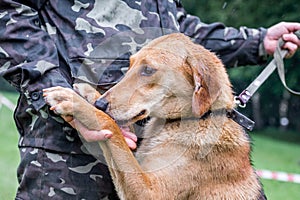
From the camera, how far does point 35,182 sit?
4070 mm

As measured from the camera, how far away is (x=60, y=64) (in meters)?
4.07

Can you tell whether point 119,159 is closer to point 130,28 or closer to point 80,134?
point 80,134

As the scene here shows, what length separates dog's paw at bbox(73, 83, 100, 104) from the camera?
392cm

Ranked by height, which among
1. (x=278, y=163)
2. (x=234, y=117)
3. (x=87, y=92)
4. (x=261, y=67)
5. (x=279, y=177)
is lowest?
(x=261, y=67)

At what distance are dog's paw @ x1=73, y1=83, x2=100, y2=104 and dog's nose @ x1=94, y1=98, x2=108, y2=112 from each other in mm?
58

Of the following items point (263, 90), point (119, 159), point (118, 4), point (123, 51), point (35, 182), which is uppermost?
point (118, 4)

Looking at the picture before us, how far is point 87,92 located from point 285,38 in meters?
1.76

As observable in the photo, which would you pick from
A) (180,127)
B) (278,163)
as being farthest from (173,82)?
(278,163)

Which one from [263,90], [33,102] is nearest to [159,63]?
[33,102]

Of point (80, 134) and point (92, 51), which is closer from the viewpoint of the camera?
point (80, 134)

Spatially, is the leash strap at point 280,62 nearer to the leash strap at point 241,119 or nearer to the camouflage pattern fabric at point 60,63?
the leash strap at point 241,119

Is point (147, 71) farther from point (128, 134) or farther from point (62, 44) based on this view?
point (62, 44)

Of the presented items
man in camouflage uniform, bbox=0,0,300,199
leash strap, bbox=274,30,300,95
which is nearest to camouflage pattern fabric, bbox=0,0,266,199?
man in camouflage uniform, bbox=0,0,300,199

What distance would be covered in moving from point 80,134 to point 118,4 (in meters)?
0.90
